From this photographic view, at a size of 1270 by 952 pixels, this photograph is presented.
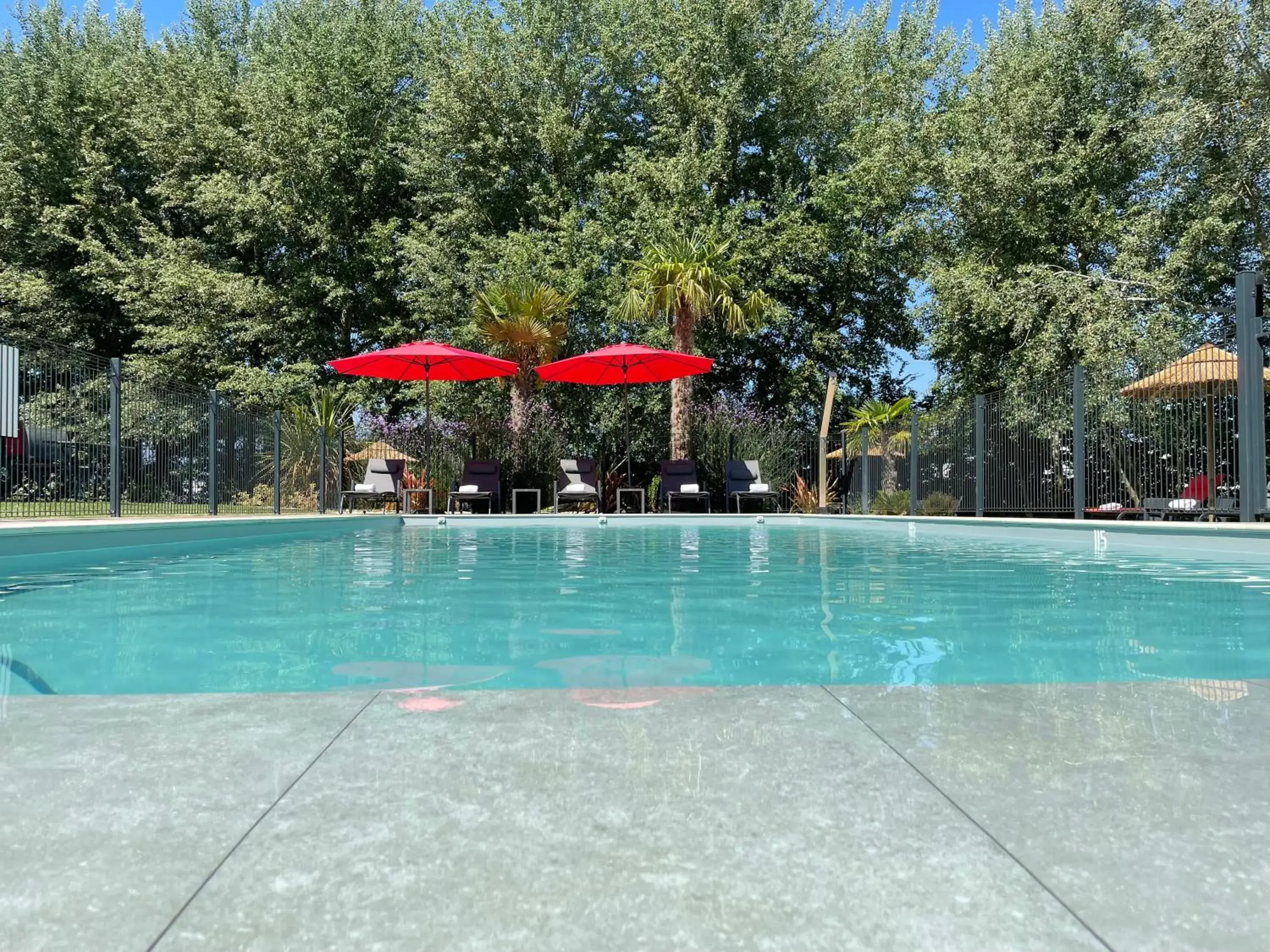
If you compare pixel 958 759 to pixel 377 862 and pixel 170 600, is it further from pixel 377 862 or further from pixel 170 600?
pixel 170 600

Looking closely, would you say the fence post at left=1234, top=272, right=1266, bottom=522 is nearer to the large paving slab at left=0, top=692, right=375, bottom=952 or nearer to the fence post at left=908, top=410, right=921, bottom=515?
the fence post at left=908, top=410, right=921, bottom=515

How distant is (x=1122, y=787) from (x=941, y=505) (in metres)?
13.2

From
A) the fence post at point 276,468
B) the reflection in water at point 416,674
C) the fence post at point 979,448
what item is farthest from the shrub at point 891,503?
the reflection in water at point 416,674

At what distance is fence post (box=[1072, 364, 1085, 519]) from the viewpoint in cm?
1161

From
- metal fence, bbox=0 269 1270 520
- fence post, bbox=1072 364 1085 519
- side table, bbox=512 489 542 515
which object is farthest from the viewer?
side table, bbox=512 489 542 515

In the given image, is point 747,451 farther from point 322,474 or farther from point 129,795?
point 129,795

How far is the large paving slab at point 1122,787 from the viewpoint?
45.7 inches

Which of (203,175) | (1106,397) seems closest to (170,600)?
(1106,397)

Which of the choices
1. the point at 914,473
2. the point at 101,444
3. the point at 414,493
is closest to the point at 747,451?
the point at 914,473

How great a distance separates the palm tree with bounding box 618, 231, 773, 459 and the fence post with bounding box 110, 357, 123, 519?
896 cm

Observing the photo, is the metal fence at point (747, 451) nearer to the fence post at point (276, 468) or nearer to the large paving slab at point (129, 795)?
the fence post at point (276, 468)

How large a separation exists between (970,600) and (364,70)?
2174 cm

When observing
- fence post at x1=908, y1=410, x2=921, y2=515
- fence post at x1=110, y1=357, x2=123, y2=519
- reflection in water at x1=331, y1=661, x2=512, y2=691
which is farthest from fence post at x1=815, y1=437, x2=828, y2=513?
reflection in water at x1=331, y1=661, x2=512, y2=691

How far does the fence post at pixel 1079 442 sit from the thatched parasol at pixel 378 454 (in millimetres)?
11300
